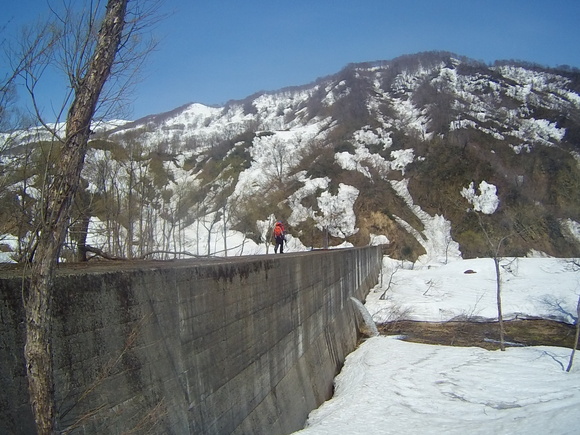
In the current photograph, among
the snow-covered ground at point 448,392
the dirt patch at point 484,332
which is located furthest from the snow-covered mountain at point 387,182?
the snow-covered ground at point 448,392

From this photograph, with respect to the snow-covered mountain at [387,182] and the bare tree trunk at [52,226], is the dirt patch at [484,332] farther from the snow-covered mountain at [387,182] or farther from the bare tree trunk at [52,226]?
the bare tree trunk at [52,226]

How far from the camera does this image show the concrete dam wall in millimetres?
3760

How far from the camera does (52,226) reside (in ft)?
10.3

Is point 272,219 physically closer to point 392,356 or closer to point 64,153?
point 392,356

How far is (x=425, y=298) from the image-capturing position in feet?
108

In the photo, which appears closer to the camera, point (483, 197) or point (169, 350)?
point (169, 350)

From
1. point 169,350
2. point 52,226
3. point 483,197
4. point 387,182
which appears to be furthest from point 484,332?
point 387,182

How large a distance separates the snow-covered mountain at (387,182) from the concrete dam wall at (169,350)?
1980 centimetres

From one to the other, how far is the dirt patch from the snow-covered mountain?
1389cm

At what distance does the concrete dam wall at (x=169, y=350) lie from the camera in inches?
148

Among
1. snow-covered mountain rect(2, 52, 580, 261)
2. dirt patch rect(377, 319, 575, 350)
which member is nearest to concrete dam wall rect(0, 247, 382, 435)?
dirt patch rect(377, 319, 575, 350)

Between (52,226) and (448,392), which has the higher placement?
(52,226)

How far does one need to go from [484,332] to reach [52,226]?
2547cm

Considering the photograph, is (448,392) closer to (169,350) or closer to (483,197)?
(169,350)
